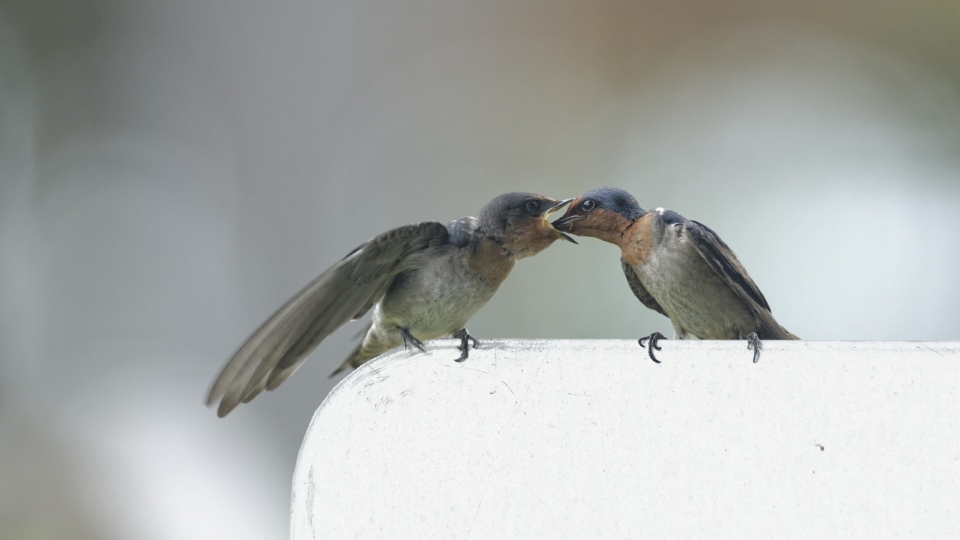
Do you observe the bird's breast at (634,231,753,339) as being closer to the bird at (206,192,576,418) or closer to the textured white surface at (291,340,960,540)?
the bird at (206,192,576,418)

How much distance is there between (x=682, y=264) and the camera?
85 cm

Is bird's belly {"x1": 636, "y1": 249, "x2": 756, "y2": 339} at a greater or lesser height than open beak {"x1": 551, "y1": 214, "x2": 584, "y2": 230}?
lesser

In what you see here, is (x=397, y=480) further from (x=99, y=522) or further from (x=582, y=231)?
(x=99, y=522)

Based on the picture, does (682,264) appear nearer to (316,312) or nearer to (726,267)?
(726,267)

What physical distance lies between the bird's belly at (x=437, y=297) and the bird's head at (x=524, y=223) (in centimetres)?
7

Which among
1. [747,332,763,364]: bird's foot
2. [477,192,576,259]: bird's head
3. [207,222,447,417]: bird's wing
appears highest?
[477,192,576,259]: bird's head

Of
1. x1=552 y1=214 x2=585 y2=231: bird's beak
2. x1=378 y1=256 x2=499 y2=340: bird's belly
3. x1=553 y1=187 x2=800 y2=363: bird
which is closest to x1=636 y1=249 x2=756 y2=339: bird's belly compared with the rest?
x1=553 y1=187 x2=800 y2=363: bird

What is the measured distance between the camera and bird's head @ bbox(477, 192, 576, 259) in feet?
2.88

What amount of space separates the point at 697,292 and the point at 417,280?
0.37 meters

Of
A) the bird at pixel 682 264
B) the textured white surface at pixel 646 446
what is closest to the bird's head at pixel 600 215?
the bird at pixel 682 264

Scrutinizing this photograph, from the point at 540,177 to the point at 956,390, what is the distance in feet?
4.09

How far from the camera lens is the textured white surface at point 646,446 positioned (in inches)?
19.7

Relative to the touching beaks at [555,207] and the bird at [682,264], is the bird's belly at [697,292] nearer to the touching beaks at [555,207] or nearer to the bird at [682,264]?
the bird at [682,264]

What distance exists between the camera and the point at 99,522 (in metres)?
1.73
